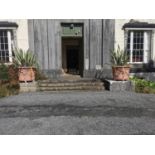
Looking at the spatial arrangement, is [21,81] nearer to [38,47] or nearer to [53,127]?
[38,47]

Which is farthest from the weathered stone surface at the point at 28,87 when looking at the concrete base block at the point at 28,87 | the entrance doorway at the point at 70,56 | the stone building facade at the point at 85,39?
the entrance doorway at the point at 70,56

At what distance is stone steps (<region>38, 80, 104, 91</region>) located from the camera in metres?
9.02

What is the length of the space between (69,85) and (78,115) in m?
3.97

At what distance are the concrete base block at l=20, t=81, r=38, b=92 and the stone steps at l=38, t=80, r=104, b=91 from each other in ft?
0.84

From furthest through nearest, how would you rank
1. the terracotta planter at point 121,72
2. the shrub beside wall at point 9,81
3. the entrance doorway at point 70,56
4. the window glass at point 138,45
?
→ the entrance doorway at point 70,56, the window glass at point 138,45, the terracotta planter at point 121,72, the shrub beside wall at point 9,81

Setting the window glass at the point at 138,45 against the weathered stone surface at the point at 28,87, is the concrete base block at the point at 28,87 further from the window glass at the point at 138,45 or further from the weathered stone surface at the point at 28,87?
the window glass at the point at 138,45

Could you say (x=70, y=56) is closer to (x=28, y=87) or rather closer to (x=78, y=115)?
(x=28, y=87)

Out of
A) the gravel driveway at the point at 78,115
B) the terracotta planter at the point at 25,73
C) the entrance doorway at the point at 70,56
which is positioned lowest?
the gravel driveway at the point at 78,115

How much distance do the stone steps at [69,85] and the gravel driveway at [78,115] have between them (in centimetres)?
154

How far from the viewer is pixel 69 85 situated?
9172 millimetres

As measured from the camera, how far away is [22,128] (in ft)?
14.4

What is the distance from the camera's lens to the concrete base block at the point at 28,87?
8.52 m

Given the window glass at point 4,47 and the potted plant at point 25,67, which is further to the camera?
the window glass at point 4,47
